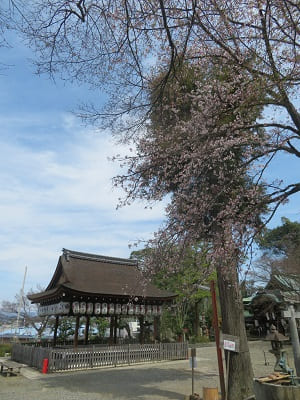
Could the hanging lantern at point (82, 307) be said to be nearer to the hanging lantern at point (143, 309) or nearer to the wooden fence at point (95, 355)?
the wooden fence at point (95, 355)

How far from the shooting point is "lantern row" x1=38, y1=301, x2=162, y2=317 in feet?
42.4

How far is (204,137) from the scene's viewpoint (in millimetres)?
5895

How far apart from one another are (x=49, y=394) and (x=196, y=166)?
718 cm

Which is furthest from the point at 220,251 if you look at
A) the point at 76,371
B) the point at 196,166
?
the point at 76,371

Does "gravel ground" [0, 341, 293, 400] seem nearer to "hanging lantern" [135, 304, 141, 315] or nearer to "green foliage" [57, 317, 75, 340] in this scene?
"hanging lantern" [135, 304, 141, 315]

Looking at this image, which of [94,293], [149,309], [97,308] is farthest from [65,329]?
[94,293]

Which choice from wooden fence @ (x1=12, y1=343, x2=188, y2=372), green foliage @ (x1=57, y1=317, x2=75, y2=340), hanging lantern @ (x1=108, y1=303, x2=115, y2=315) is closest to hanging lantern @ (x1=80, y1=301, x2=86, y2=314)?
hanging lantern @ (x1=108, y1=303, x2=115, y2=315)

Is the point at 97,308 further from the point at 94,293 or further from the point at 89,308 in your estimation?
the point at 94,293

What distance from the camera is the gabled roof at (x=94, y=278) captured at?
13.0 m

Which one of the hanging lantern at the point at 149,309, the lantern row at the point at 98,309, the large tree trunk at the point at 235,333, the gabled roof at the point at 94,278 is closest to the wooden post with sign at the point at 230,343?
the large tree trunk at the point at 235,333

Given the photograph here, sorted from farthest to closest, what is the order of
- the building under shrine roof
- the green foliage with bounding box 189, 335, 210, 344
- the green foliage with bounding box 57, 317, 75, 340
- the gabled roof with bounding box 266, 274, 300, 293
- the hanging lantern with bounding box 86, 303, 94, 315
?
the green foliage with bounding box 189, 335, 210, 344
the green foliage with bounding box 57, 317, 75, 340
the gabled roof with bounding box 266, 274, 300, 293
the hanging lantern with bounding box 86, 303, 94, 315
the building under shrine roof

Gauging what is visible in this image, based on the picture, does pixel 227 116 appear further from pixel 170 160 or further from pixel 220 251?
pixel 220 251

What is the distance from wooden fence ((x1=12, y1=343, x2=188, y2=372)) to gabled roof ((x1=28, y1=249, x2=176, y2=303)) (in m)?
2.21

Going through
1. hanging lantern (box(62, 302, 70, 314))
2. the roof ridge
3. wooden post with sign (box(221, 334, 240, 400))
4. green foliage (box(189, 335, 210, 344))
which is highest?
the roof ridge
